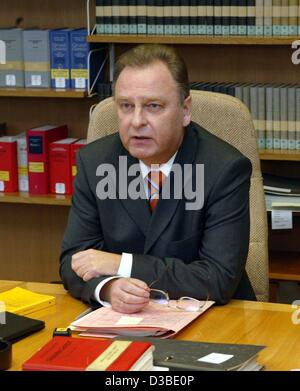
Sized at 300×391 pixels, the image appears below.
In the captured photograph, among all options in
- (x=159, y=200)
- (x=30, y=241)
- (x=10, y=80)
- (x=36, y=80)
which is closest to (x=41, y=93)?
(x=36, y=80)

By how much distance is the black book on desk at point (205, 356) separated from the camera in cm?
158

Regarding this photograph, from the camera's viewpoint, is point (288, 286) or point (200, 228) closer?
point (200, 228)

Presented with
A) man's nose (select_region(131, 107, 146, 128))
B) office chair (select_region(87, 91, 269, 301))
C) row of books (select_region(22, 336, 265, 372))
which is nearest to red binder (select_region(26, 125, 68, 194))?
office chair (select_region(87, 91, 269, 301))

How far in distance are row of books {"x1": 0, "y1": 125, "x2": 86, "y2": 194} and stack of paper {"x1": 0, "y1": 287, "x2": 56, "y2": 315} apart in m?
1.81

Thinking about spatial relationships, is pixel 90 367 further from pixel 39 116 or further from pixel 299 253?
pixel 39 116

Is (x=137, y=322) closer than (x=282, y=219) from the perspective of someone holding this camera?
Yes

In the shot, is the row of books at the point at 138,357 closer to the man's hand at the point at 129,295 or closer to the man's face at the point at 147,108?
the man's hand at the point at 129,295

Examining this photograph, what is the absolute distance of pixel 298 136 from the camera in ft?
12.0

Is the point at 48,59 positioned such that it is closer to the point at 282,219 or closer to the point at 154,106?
the point at 282,219

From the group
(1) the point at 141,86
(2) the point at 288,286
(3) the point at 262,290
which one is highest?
(1) the point at 141,86

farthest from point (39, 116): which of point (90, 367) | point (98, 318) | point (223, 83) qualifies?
point (90, 367)

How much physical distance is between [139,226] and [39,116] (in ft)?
6.81

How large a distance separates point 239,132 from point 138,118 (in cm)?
37

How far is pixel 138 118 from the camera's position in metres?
2.24
